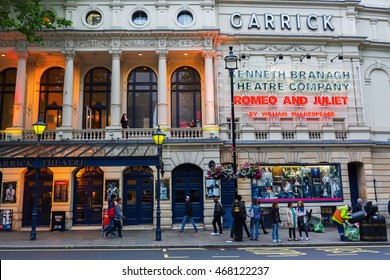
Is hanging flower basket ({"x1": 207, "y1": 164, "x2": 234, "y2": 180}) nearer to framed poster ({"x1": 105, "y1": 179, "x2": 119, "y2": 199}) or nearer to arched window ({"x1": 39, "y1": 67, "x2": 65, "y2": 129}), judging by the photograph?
framed poster ({"x1": 105, "y1": 179, "x2": 119, "y2": 199})

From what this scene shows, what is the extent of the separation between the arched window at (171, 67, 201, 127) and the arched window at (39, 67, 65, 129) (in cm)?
847

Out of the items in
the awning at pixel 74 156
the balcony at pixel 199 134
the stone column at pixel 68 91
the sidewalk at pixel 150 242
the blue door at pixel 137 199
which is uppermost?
the stone column at pixel 68 91

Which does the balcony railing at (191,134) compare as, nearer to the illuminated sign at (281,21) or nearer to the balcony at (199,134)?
the balcony at (199,134)

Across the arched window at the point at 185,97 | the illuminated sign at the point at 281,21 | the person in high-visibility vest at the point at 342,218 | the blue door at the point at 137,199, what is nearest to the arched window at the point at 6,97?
the blue door at the point at 137,199

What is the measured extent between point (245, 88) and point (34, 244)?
653 inches

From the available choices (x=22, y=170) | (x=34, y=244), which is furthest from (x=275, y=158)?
(x=22, y=170)

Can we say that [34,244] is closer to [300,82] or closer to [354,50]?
[300,82]

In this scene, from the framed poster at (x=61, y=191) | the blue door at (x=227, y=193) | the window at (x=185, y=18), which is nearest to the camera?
the framed poster at (x=61, y=191)

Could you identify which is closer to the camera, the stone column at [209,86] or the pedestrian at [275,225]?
the pedestrian at [275,225]

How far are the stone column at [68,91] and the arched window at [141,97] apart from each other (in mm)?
4135

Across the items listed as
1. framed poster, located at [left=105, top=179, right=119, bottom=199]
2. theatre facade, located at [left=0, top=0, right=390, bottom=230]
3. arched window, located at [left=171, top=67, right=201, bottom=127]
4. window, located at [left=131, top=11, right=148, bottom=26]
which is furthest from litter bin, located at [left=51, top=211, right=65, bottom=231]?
window, located at [left=131, top=11, right=148, bottom=26]

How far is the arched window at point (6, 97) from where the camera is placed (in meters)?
24.2

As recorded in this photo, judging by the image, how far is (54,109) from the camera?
24.1m

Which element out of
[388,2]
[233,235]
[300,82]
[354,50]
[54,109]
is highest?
[388,2]
